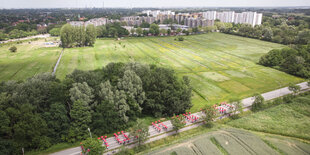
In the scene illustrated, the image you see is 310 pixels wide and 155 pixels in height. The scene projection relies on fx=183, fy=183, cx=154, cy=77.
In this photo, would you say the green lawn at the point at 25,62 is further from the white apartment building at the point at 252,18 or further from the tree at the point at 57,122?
the white apartment building at the point at 252,18

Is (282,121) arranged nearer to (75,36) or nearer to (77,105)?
(77,105)

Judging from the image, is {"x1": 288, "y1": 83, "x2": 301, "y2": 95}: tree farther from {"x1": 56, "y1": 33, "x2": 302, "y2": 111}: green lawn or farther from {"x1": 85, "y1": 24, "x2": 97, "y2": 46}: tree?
{"x1": 85, "y1": 24, "x2": 97, "y2": 46}: tree

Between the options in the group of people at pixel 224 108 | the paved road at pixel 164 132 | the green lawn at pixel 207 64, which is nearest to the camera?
the paved road at pixel 164 132

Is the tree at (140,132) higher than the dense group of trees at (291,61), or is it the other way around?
the dense group of trees at (291,61)

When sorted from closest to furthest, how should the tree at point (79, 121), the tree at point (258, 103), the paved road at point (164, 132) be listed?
1. the paved road at point (164, 132)
2. the tree at point (79, 121)
3. the tree at point (258, 103)

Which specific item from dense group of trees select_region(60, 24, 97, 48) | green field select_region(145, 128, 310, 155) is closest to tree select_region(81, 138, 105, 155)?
green field select_region(145, 128, 310, 155)

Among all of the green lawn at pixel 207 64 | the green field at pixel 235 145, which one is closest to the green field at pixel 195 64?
the green lawn at pixel 207 64
